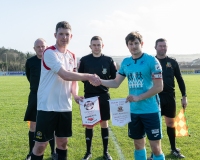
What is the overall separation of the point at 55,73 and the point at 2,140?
3.44 meters

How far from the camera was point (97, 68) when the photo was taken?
16.8 feet

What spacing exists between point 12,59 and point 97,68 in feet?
272

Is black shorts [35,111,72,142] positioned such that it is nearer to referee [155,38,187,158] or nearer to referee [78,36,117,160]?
referee [78,36,117,160]

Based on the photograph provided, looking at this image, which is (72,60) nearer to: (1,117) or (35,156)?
(35,156)

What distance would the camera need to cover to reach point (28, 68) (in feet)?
16.8

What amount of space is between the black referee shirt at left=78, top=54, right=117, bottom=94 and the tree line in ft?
235

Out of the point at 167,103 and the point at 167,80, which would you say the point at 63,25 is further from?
the point at 167,103

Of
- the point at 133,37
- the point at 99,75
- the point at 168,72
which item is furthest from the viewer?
the point at 99,75

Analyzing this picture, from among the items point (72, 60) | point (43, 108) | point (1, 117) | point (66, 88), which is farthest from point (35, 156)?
point (1, 117)

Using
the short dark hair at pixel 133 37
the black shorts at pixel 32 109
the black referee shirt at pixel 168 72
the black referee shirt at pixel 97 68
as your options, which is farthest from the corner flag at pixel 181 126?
the black shorts at pixel 32 109

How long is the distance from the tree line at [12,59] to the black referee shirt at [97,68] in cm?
7150

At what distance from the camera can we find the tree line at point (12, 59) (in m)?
73.8

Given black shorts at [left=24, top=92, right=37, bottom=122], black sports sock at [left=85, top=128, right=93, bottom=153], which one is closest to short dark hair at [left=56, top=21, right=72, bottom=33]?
black shorts at [left=24, top=92, right=37, bottom=122]

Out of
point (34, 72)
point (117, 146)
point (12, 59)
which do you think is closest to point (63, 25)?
point (34, 72)
